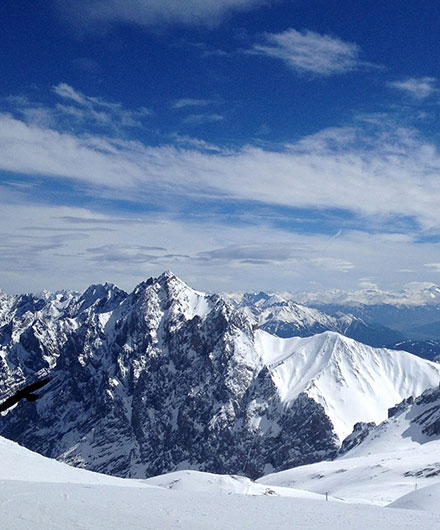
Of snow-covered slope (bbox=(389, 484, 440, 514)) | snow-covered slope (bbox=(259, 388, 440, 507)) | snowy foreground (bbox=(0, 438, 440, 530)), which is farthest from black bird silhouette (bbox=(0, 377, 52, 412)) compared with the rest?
snow-covered slope (bbox=(259, 388, 440, 507))

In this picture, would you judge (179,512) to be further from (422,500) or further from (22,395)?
(422,500)

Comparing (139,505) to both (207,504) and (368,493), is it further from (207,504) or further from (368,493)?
(368,493)

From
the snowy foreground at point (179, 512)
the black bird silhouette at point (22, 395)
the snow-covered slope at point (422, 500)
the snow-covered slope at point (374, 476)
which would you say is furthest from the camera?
the snow-covered slope at point (374, 476)

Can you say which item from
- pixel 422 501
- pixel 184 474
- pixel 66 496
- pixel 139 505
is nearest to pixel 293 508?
pixel 139 505

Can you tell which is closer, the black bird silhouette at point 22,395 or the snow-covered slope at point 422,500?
the black bird silhouette at point 22,395

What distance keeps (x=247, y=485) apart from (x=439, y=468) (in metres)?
60.9

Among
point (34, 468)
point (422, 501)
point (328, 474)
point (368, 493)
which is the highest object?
point (422, 501)

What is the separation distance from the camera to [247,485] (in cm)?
11312

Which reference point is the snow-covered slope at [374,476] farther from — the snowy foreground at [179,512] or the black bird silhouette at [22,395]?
the black bird silhouette at [22,395]

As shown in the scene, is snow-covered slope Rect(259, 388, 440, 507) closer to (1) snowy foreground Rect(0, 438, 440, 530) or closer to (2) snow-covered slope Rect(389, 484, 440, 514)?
(2) snow-covered slope Rect(389, 484, 440, 514)

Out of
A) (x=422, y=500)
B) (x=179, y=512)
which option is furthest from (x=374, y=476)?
(x=179, y=512)

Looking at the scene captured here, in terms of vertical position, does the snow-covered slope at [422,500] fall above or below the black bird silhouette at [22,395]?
below

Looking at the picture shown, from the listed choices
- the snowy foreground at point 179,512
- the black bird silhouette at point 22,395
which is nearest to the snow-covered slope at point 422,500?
the snowy foreground at point 179,512

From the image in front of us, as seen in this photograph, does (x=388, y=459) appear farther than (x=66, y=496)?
Yes
